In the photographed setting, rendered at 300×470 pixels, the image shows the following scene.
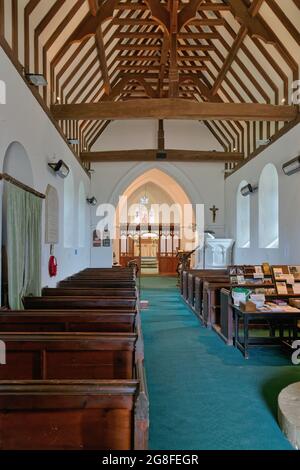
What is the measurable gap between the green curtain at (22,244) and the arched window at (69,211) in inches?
106

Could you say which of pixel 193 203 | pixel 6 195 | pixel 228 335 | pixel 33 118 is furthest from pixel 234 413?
pixel 193 203

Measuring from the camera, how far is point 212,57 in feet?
27.1

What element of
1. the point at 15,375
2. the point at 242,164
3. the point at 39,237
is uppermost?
the point at 242,164

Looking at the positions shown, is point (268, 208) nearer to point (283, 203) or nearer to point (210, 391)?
point (283, 203)

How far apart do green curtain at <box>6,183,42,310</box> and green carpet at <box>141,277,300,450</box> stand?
1.56 metres

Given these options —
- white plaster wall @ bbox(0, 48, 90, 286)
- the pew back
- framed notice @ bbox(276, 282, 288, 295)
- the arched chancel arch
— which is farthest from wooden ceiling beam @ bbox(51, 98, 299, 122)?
the pew back

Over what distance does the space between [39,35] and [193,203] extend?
7.32 meters

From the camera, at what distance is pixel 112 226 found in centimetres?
1159

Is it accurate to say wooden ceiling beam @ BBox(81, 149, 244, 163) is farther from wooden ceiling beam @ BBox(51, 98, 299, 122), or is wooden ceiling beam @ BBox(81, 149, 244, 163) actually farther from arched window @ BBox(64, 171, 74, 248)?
wooden ceiling beam @ BBox(51, 98, 299, 122)

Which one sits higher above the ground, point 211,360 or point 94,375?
point 94,375

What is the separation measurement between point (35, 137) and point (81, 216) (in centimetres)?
464

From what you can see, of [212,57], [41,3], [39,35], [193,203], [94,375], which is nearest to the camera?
[94,375]

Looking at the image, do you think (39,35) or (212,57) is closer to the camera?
(39,35)

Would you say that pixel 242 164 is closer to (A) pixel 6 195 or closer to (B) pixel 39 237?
(B) pixel 39 237
